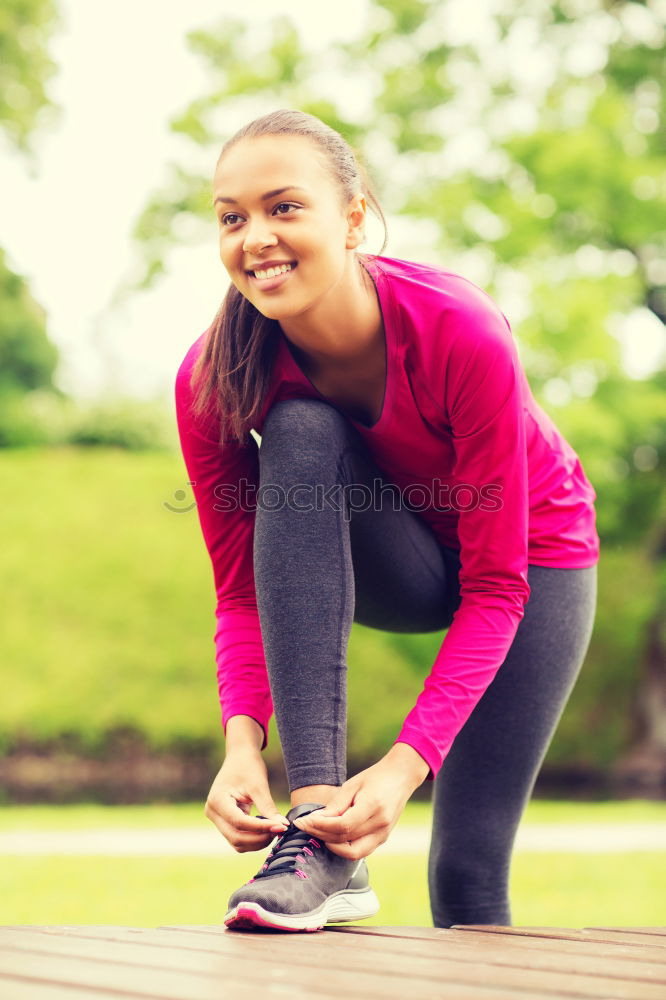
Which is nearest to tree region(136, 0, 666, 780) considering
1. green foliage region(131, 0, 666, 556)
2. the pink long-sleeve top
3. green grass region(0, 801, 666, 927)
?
green foliage region(131, 0, 666, 556)

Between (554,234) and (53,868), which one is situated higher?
(554,234)

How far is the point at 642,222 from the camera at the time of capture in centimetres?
841

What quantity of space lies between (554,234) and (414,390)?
23.7 ft

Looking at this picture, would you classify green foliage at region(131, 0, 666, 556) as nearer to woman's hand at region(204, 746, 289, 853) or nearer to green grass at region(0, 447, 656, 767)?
green grass at region(0, 447, 656, 767)

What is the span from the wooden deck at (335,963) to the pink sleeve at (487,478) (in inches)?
13.8

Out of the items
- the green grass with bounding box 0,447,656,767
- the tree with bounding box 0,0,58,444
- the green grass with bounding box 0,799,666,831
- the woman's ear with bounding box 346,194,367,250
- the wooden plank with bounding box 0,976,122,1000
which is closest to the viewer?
the wooden plank with bounding box 0,976,122,1000

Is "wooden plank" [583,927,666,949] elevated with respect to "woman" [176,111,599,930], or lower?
lower

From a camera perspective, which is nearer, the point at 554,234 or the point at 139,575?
the point at 554,234

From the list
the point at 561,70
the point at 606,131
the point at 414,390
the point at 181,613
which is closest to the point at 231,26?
the point at 561,70

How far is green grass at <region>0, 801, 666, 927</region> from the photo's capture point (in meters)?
4.63

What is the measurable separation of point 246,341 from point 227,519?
287 millimetres

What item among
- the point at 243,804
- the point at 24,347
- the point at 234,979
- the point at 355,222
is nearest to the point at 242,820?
the point at 243,804

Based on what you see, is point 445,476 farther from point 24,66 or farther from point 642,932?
point 24,66

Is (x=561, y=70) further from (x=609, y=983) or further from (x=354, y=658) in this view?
(x=609, y=983)
